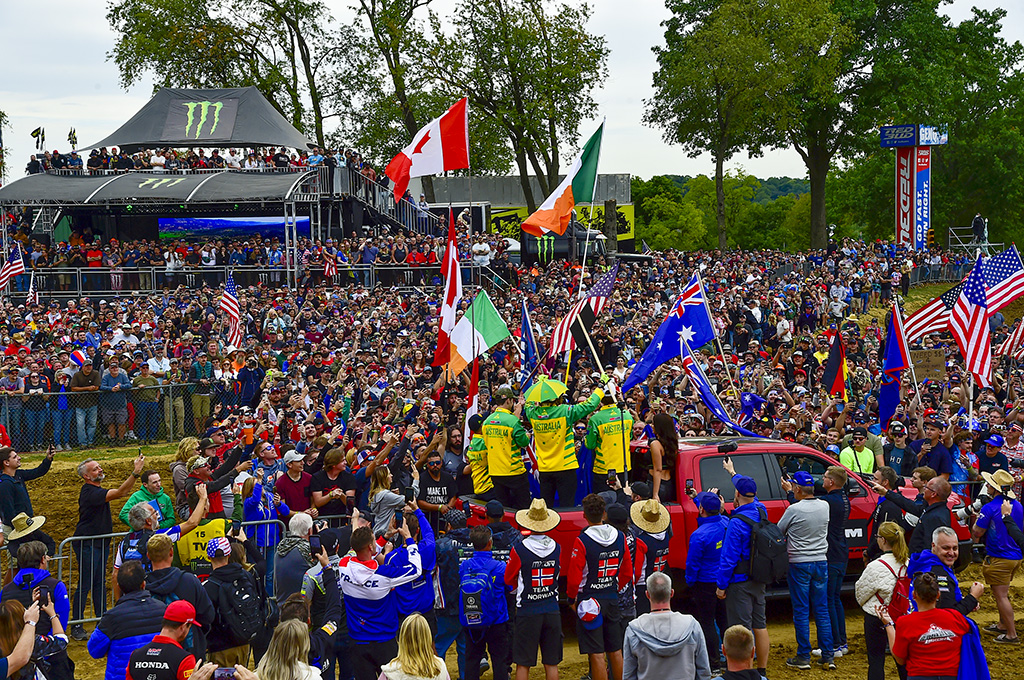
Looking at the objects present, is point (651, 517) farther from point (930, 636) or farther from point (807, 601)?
point (930, 636)

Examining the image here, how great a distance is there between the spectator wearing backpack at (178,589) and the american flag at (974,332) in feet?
39.6

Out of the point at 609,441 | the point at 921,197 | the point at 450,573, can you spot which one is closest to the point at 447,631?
the point at 450,573

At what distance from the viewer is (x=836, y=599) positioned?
9391 mm

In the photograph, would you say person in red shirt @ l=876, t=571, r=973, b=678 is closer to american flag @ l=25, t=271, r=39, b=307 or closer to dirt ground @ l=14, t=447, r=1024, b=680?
dirt ground @ l=14, t=447, r=1024, b=680

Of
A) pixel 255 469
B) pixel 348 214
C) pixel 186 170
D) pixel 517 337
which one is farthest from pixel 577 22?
pixel 255 469

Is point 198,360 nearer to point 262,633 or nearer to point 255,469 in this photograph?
point 255,469

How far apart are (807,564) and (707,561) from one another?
107 cm

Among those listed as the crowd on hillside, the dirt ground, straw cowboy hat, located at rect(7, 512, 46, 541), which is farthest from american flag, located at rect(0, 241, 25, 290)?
straw cowboy hat, located at rect(7, 512, 46, 541)

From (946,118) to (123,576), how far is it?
53732 millimetres

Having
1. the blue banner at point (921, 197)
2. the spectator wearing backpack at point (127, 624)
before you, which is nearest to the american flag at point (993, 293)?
the spectator wearing backpack at point (127, 624)

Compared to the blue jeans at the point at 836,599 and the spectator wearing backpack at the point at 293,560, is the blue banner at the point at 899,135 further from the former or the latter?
the spectator wearing backpack at the point at 293,560

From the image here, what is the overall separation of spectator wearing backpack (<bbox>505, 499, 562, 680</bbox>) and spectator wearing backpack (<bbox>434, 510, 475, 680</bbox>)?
44 centimetres

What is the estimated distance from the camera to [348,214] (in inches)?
1406

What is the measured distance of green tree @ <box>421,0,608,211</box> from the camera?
4562cm
